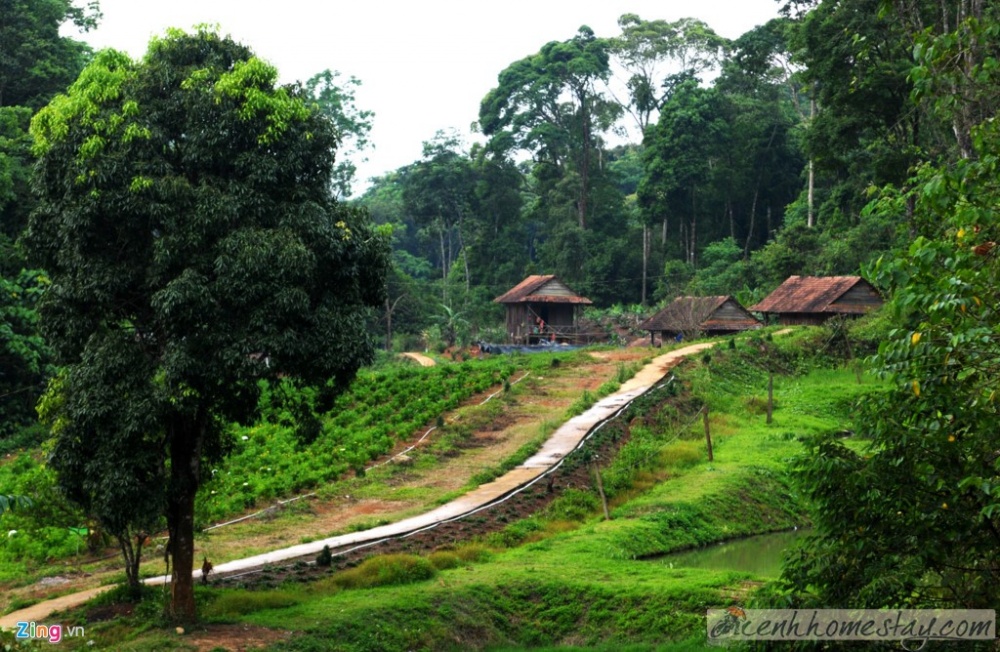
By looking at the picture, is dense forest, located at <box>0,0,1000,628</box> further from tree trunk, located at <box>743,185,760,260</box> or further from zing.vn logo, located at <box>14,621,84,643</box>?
zing.vn logo, located at <box>14,621,84,643</box>

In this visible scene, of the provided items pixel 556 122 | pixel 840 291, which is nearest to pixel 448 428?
pixel 840 291

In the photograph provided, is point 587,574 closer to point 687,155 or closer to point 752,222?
point 687,155

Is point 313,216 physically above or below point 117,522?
above

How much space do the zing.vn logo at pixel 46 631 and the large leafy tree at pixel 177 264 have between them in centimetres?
142

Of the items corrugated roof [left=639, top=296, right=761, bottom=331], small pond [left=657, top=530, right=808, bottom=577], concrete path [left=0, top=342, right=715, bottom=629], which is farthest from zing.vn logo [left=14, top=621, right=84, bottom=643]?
corrugated roof [left=639, top=296, right=761, bottom=331]

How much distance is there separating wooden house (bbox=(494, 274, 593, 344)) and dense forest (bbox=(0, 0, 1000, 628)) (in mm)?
3712

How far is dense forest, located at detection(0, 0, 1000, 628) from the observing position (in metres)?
9.20

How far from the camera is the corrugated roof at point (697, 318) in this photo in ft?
155

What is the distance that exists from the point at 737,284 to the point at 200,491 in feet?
141

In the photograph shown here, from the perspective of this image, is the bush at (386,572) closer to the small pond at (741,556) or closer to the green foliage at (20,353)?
the small pond at (741,556)

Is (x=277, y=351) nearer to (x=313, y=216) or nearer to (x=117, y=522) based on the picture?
(x=313, y=216)

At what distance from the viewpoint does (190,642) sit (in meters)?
14.4

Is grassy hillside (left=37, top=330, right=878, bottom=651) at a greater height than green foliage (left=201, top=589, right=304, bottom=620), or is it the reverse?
green foliage (left=201, top=589, right=304, bottom=620)

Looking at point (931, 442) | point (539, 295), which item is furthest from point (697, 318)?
point (931, 442)
